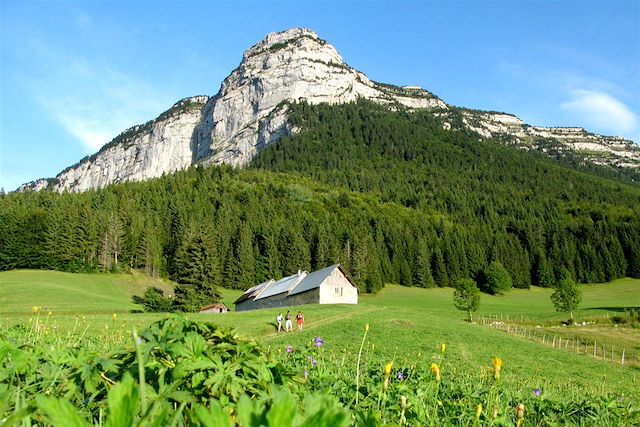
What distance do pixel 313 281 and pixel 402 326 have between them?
21.6 metres

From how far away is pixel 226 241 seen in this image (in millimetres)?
95875

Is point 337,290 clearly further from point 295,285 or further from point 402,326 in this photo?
point 402,326

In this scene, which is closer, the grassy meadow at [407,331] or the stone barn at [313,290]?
the grassy meadow at [407,331]

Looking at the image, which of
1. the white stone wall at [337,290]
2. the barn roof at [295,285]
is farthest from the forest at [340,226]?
the white stone wall at [337,290]

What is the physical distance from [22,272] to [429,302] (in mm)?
65375

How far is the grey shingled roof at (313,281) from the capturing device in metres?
56.6

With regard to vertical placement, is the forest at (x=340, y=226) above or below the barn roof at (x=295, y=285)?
above

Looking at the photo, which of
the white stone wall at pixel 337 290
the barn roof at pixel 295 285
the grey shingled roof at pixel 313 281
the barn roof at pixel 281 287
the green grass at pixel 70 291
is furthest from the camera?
the barn roof at pixel 281 287

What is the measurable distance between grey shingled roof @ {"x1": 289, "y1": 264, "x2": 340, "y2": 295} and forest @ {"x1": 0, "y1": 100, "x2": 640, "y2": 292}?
44.8ft

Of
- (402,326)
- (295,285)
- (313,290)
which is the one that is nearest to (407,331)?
(402,326)

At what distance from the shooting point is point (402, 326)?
37.8m

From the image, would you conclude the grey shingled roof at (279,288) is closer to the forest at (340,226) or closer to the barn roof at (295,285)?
the barn roof at (295,285)

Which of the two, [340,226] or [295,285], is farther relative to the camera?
[340,226]

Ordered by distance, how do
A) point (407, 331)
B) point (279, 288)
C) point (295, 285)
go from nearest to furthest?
point (407, 331) → point (295, 285) → point (279, 288)
